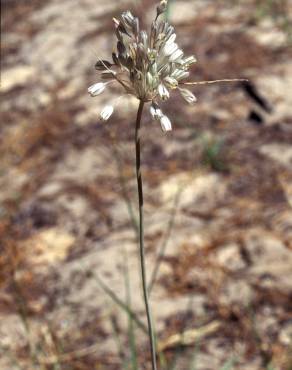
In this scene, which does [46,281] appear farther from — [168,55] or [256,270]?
[168,55]

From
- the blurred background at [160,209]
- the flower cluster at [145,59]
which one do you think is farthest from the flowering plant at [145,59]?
the blurred background at [160,209]

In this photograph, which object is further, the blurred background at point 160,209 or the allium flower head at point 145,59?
the blurred background at point 160,209

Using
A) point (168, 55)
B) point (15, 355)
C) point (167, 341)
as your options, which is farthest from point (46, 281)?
point (168, 55)

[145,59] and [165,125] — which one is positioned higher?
[145,59]

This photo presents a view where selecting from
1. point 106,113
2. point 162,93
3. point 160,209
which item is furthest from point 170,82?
point 160,209

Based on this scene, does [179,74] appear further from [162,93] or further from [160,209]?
[160,209]

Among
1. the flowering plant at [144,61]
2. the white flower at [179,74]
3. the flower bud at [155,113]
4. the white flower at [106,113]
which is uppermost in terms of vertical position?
the flowering plant at [144,61]

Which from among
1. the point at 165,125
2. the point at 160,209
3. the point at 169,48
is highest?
the point at 169,48

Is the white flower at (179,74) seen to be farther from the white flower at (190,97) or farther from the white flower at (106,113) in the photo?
the white flower at (106,113)
